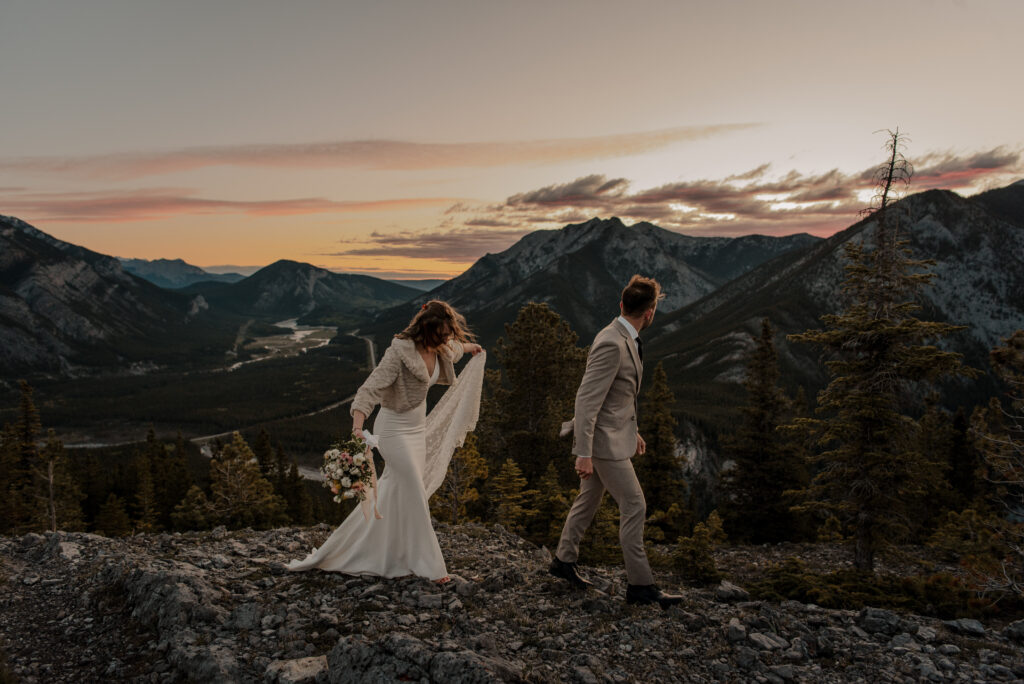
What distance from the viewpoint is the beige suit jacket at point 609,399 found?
20.0 feet

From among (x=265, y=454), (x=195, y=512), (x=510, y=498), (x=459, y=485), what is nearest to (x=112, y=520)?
(x=195, y=512)

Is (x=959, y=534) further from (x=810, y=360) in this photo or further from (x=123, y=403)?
(x=123, y=403)

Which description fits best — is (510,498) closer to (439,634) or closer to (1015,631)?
(439,634)

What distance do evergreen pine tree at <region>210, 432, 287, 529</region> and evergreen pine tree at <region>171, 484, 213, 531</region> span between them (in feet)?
1.27

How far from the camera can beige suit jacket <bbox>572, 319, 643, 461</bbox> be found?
609 cm

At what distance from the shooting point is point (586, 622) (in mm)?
6277

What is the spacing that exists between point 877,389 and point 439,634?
42.0ft

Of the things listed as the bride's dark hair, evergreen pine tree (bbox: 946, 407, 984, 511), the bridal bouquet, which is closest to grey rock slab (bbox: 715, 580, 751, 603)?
the bridal bouquet

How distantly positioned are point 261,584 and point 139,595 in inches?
57.4

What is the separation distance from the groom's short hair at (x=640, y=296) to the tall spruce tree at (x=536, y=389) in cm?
1603

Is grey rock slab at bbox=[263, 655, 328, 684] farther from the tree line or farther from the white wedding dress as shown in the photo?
the tree line

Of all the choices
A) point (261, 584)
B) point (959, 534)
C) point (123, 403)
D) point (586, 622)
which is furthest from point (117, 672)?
point (123, 403)

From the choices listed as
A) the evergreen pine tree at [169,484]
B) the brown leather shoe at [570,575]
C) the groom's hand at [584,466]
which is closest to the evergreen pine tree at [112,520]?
the evergreen pine tree at [169,484]

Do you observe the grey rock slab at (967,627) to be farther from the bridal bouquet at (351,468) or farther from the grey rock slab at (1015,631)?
the bridal bouquet at (351,468)
